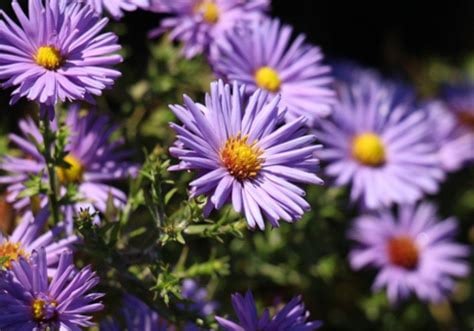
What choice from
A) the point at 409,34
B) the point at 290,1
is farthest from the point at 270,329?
the point at 409,34

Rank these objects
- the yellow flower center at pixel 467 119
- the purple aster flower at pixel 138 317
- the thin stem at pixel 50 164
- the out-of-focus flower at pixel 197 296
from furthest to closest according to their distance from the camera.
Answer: the yellow flower center at pixel 467 119, the out-of-focus flower at pixel 197 296, the purple aster flower at pixel 138 317, the thin stem at pixel 50 164

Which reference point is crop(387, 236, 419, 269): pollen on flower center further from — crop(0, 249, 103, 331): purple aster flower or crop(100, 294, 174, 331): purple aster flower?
crop(0, 249, 103, 331): purple aster flower

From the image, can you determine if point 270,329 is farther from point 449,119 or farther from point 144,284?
point 449,119

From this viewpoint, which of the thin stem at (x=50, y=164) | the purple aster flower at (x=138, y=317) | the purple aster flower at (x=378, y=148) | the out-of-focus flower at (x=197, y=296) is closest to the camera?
the thin stem at (x=50, y=164)

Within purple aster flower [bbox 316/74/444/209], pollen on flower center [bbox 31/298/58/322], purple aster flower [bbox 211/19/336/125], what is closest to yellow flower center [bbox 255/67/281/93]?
purple aster flower [bbox 211/19/336/125]

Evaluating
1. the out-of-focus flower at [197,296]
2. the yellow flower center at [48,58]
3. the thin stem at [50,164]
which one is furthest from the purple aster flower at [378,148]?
the yellow flower center at [48,58]

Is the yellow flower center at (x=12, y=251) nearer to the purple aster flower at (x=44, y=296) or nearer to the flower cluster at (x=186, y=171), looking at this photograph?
the flower cluster at (x=186, y=171)

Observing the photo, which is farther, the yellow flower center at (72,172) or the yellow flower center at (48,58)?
the yellow flower center at (72,172)
